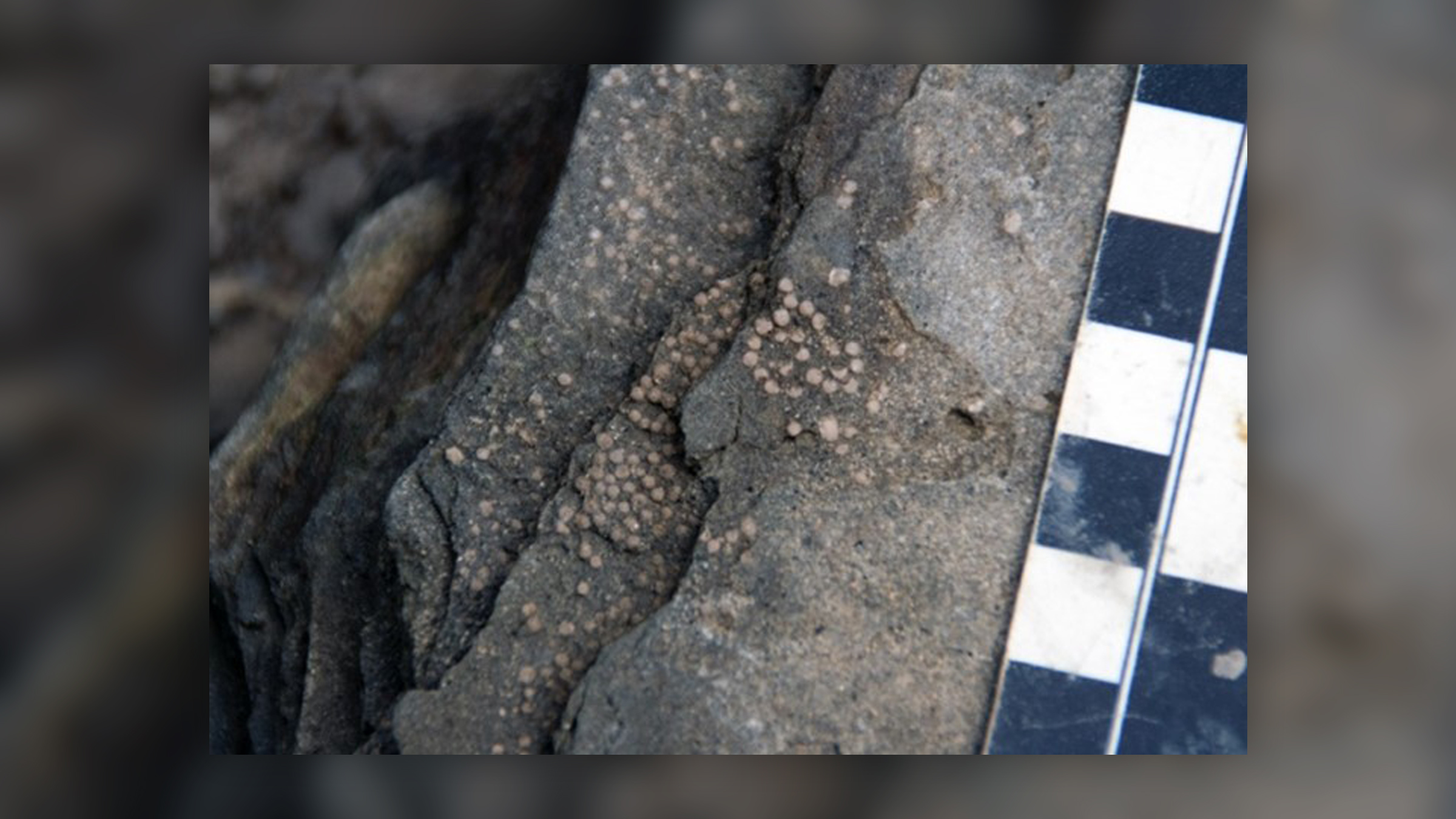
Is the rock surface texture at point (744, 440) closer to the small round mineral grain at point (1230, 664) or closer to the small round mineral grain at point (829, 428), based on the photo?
the small round mineral grain at point (829, 428)

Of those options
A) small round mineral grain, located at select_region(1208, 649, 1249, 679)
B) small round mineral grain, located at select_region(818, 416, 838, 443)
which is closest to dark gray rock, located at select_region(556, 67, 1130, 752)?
small round mineral grain, located at select_region(818, 416, 838, 443)

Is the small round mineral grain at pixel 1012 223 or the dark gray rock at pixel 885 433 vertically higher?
the small round mineral grain at pixel 1012 223

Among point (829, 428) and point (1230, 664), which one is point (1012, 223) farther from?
point (1230, 664)

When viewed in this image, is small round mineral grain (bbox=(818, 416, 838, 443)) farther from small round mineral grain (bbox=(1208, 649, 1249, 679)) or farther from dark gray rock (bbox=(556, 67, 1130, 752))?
small round mineral grain (bbox=(1208, 649, 1249, 679))

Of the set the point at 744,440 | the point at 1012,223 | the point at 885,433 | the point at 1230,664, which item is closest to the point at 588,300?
the point at 744,440

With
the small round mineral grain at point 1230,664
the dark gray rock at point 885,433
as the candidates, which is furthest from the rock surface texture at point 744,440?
the small round mineral grain at point 1230,664

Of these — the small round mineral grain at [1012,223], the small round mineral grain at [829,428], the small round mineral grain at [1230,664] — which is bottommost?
the small round mineral grain at [1230,664]
